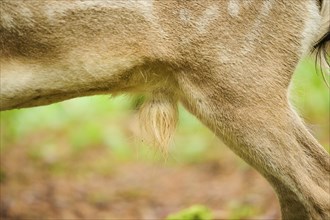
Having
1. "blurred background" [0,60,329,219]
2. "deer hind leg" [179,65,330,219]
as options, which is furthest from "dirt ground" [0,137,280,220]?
"deer hind leg" [179,65,330,219]

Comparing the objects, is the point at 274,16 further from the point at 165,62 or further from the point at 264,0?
the point at 165,62

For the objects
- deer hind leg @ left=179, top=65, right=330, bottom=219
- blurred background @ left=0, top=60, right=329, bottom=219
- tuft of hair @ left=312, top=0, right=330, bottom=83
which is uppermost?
tuft of hair @ left=312, top=0, right=330, bottom=83

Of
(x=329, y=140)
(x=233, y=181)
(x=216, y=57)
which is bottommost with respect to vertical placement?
(x=233, y=181)

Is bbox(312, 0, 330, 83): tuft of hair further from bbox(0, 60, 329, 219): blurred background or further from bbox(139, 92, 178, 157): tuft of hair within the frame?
bbox(139, 92, 178, 157): tuft of hair

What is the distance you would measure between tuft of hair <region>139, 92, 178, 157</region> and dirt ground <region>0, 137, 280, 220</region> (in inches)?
52.3

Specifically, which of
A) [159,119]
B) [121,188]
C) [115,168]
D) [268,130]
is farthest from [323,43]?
[115,168]

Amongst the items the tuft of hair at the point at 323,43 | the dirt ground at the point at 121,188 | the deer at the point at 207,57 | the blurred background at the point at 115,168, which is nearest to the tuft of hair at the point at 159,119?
the blurred background at the point at 115,168

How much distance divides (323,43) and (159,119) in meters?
1.00

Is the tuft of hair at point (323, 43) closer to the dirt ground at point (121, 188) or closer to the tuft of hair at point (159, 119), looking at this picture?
the tuft of hair at point (159, 119)

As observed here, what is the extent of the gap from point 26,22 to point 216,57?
978 mm

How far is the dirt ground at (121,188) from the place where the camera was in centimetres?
551

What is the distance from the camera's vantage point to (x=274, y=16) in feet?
11.8

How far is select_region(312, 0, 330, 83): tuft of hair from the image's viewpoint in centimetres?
369

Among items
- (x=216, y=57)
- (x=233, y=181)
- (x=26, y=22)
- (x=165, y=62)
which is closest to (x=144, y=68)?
(x=165, y=62)
